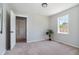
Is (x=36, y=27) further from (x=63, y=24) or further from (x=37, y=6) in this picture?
(x=37, y=6)

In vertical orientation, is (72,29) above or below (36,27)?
below

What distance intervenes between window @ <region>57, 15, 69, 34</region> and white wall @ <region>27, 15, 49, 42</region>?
3.86 feet

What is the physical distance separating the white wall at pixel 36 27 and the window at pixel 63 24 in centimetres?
118

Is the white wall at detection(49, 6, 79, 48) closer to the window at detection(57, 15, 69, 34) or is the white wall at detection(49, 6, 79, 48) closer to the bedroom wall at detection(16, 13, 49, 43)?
the window at detection(57, 15, 69, 34)

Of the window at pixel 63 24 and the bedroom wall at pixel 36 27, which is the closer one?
the window at pixel 63 24

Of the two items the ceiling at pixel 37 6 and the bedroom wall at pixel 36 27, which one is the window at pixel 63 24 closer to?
the ceiling at pixel 37 6

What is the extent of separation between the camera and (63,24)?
5.12 metres

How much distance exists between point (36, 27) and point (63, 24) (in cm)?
180

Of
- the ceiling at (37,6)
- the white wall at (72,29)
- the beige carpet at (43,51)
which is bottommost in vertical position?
the beige carpet at (43,51)

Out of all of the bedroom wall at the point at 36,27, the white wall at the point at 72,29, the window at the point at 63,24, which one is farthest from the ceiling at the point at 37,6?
the bedroom wall at the point at 36,27

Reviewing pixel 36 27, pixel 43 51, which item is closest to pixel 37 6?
pixel 43 51

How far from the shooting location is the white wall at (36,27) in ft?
18.5

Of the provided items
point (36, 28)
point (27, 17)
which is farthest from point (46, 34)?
point (27, 17)

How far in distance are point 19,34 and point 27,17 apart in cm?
193
